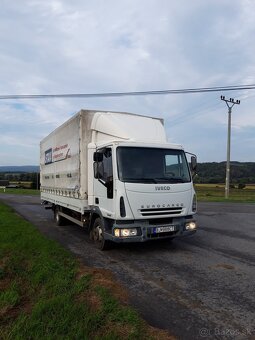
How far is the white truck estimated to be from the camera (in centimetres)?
770

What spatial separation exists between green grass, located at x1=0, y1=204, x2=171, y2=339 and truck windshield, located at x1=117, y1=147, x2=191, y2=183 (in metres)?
2.21

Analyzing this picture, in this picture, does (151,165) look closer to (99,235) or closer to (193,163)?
(193,163)

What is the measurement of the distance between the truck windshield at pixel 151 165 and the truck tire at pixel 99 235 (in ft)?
4.93

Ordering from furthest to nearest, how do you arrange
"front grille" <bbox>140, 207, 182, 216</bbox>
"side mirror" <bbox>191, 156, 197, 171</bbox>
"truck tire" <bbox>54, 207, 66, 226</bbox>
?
"truck tire" <bbox>54, 207, 66, 226</bbox> < "side mirror" <bbox>191, 156, 197, 171</bbox> < "front grille" <bbox>140, 207, 182, 216</bbox>

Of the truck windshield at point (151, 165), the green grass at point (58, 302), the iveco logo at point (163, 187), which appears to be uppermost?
the truck windshield at point (151, 165)

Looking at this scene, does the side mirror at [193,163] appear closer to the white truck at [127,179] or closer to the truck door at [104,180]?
Answer: the white truck at [127,179]

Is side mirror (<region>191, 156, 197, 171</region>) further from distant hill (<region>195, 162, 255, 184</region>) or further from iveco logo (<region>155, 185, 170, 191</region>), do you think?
distant hill (<region>195, 162, 255, 184</region>)

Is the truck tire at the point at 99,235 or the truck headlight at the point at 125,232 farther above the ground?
the truck headlight at the point at 125,232

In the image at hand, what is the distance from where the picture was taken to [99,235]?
883cm

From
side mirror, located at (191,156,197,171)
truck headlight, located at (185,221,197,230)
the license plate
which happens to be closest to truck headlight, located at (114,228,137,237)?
the license plate

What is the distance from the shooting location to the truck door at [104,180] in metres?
7.92

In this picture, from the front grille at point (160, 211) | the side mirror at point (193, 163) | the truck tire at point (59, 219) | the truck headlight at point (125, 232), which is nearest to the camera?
the truck headlight at point (125, 232)

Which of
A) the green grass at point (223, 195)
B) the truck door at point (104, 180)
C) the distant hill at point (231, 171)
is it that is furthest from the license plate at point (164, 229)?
the distant hill at point (231, 171)

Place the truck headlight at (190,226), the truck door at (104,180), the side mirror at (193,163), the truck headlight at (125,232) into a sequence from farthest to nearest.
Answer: the side mirror at (193,163) < the truck headlight at (190,226) < the truck door at (104,180) < the truck headlight at (125,232)
